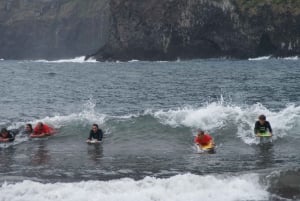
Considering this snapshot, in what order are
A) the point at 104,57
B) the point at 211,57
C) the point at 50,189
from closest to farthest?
1. the point at 50,189
2. the point at 211,57
3. the point at 104,57

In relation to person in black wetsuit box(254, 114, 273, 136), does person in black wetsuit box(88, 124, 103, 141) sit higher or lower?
lower

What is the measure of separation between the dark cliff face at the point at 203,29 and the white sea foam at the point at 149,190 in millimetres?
94841

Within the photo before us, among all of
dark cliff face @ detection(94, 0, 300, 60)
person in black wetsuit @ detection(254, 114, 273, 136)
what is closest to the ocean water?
person in black wetsuit @ detection(254, 114, 273, 136)

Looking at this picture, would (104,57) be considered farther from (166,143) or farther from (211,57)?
(166,143)

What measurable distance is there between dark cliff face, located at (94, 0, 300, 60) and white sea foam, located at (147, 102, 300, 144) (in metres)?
81.6

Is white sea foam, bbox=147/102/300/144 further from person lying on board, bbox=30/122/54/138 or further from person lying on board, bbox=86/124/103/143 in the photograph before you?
person lying on board, bbox=30/122/54/138

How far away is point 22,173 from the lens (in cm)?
1886

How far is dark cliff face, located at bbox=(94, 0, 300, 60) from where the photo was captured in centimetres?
11056

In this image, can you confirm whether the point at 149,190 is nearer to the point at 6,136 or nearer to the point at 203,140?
the point at 203,140

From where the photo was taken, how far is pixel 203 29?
116 metres

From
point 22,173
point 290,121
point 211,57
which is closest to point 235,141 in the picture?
point 290,121

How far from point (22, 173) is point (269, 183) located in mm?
7994

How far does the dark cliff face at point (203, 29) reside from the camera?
363 ft

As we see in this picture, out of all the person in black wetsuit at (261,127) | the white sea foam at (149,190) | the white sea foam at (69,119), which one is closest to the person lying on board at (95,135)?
the white sea foam at (69,119)
